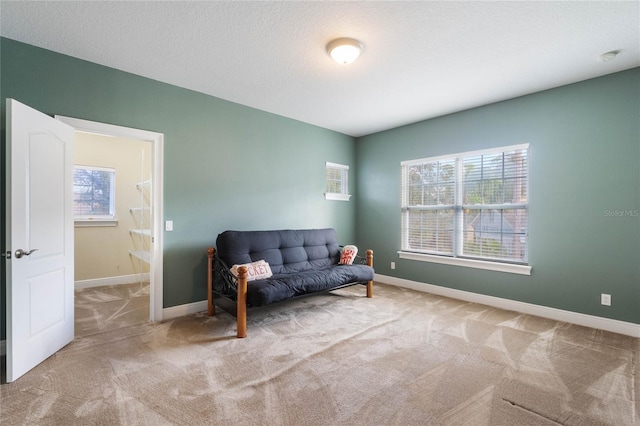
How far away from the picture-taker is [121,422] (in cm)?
171

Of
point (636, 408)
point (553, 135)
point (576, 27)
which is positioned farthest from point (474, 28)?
point (636, 408)

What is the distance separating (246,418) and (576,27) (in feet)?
11.9

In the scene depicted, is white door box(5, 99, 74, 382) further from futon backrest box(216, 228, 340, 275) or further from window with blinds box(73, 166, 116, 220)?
window with blinds box(73, 166, 116, 220)

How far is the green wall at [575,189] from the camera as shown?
2.98 m

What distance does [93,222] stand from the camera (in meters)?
4.73

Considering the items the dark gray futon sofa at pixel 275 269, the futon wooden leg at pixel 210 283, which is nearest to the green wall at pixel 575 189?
the dark gray futon sofa at pixel 275 269

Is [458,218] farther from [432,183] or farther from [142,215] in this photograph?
[142,215]

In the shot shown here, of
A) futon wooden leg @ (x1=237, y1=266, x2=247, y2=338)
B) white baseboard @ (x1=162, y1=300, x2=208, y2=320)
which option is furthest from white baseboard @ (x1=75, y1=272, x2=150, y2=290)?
futon wooden leg @ (x1=237, y1=266, x2=247, y2=338)

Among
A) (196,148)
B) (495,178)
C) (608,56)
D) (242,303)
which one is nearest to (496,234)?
(495,178)

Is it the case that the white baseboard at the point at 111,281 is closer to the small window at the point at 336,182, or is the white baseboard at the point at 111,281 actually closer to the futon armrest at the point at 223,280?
the futon armrest at the point at 223,280

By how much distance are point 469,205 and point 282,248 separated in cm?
264

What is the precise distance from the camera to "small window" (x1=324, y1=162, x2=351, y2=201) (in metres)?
5.18

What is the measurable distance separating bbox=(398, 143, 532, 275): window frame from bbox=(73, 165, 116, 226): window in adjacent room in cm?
481

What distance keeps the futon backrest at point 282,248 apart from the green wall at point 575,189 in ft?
6.04
